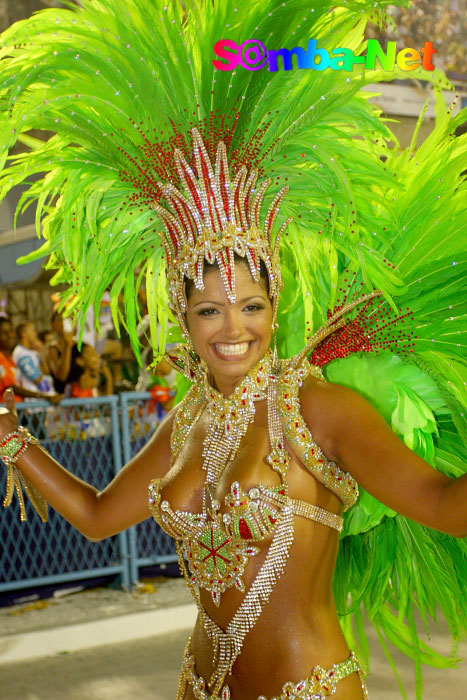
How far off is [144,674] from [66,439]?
161cm

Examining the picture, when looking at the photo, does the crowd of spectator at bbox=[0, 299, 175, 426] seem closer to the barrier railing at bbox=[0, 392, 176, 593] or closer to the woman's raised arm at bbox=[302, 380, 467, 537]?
the barrier railing at bbox=[0, 392, 176, 593]

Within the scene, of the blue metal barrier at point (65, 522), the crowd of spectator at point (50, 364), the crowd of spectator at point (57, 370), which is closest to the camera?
the blue metal barrier at point (65, 522)

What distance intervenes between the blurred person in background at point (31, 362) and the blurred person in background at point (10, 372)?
4cm

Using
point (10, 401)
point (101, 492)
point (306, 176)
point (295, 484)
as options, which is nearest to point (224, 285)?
point (306, 176)

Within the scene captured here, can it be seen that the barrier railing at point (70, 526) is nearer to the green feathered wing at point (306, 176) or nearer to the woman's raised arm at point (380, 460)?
the green feathered wing at point (306, 176)

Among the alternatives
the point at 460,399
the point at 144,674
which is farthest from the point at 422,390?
the point at 144,674

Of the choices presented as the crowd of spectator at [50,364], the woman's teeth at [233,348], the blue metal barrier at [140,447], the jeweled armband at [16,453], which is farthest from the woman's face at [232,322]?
the crowd of spectator at [50,364]

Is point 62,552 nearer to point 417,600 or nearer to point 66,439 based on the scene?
point 66,439

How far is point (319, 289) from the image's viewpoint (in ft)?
6.86

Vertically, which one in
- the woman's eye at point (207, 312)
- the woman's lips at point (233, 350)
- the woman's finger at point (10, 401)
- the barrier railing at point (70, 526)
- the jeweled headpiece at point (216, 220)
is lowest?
the barrier railing at point (70, 526)

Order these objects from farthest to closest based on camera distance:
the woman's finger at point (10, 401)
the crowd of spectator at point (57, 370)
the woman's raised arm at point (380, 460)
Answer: the crowd of spectator at point (57, 370)
the woman's finger at point (10, 401)
the woman's raised arm at point (380, 460)

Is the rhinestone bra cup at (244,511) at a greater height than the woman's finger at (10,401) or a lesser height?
lesser

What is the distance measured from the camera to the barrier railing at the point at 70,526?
17.1 feet

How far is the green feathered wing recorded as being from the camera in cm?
181
